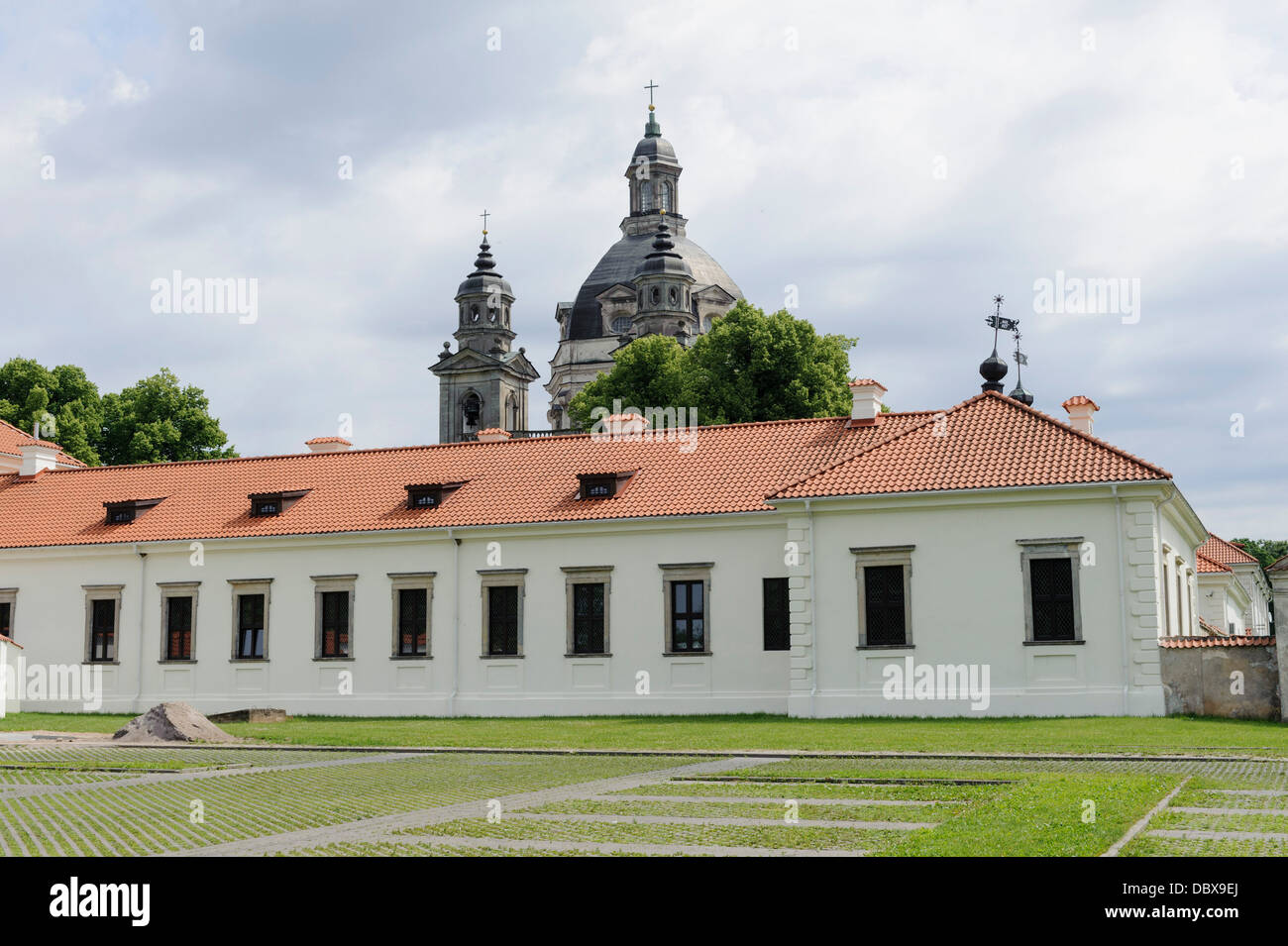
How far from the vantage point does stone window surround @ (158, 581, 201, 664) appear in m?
34.5

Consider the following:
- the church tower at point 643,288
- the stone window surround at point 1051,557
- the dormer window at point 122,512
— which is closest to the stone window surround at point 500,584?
the dormer window at point 122,512

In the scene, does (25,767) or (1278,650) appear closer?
(25,767)

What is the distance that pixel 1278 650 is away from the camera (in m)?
25.0

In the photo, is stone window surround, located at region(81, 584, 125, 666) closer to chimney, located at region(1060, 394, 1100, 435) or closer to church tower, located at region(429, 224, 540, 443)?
chimney, located at region(1060, 394, 1100, 435)

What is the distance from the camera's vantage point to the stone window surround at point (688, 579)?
99.9 feet

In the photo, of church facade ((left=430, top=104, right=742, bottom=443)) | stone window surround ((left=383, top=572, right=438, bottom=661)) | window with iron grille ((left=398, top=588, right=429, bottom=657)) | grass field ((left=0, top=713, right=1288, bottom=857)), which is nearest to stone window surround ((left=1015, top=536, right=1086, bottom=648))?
grass field ((left=0, top=713, right=1288, bottom=857))

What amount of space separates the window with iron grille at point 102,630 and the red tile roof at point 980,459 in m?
18.1

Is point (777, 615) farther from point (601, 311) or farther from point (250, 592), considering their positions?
point (601, 311)

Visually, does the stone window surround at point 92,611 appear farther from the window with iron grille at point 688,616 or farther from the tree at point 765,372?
the tree at point 765,372

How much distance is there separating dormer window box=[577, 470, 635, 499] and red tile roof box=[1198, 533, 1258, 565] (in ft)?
128
